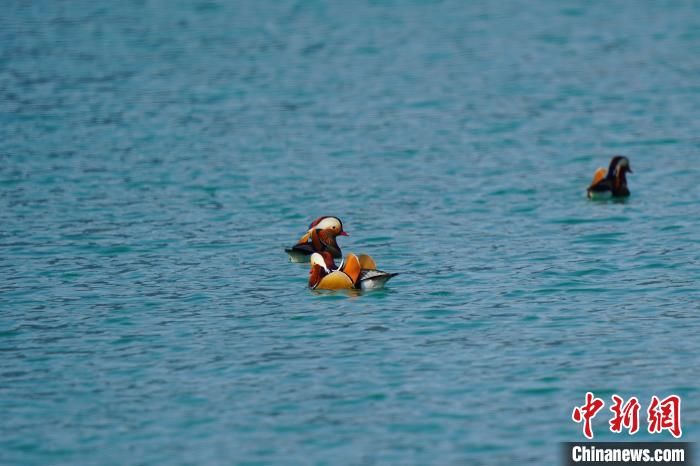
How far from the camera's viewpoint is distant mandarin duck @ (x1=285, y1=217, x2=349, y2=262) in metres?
25.7

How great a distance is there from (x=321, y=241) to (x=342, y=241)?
7.35 feet

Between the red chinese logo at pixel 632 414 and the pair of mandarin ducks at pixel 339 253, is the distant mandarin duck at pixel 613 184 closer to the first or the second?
the pair of mandarin ducks at pixel 339 253

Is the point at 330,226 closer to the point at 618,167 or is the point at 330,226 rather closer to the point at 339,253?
the point at 339,253

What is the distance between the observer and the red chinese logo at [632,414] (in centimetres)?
1681

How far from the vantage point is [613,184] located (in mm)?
30703

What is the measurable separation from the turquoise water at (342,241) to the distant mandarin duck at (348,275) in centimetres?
27

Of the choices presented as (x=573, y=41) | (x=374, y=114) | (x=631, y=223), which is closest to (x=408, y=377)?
(x=631, y=223)

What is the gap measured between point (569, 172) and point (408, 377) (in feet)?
55.3

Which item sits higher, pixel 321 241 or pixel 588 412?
pixel 321 241

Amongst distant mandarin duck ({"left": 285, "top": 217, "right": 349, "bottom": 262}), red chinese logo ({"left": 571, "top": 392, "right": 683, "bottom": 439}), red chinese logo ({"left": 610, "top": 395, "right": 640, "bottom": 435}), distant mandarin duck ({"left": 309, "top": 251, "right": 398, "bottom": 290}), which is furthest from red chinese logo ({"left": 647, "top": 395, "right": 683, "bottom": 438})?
distant mandarin duck ({"left": 285, "top": 217, "right": 349, "bottom": 262})

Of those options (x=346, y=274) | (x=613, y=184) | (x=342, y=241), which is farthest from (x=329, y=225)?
(x=613, y=184)

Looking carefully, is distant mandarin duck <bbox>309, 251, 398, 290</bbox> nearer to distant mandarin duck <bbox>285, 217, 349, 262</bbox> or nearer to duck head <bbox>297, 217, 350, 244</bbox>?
distant mandarin duck <bbox>285, 217, 349, 262</bbox>

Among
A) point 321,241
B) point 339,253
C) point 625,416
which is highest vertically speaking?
point 321,241

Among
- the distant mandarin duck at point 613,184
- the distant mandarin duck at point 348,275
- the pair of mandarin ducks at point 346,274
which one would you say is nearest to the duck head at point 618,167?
the distant mandarin duck at point 613,184
